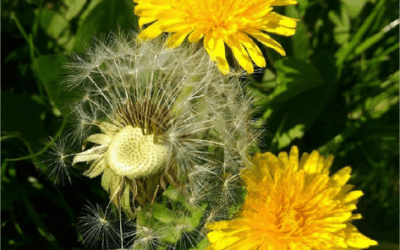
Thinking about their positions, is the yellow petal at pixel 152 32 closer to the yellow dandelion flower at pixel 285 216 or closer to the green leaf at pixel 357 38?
the yellow dandelion flower at pixel 285 216

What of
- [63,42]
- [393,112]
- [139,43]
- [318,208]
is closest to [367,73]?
[393,112]

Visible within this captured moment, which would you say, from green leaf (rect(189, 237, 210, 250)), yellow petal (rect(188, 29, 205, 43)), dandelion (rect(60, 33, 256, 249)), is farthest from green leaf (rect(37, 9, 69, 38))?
green leaf (rect(189, 237, 210, 250))

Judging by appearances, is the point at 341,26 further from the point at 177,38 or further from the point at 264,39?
the point at 177,38

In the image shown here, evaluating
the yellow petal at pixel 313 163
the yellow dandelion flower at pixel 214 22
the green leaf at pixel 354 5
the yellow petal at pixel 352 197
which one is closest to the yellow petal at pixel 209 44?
the yellow dandelion flower at pixel 214 22

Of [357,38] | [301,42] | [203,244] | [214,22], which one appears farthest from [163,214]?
[357,38]

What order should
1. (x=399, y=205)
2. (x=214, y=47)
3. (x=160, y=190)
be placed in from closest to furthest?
(x=214, y=47) → (x=160, y=190) → (x=399, y=205)

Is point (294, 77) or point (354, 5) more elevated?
point (354, 5)

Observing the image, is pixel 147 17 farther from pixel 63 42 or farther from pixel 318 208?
pixel 318 208
